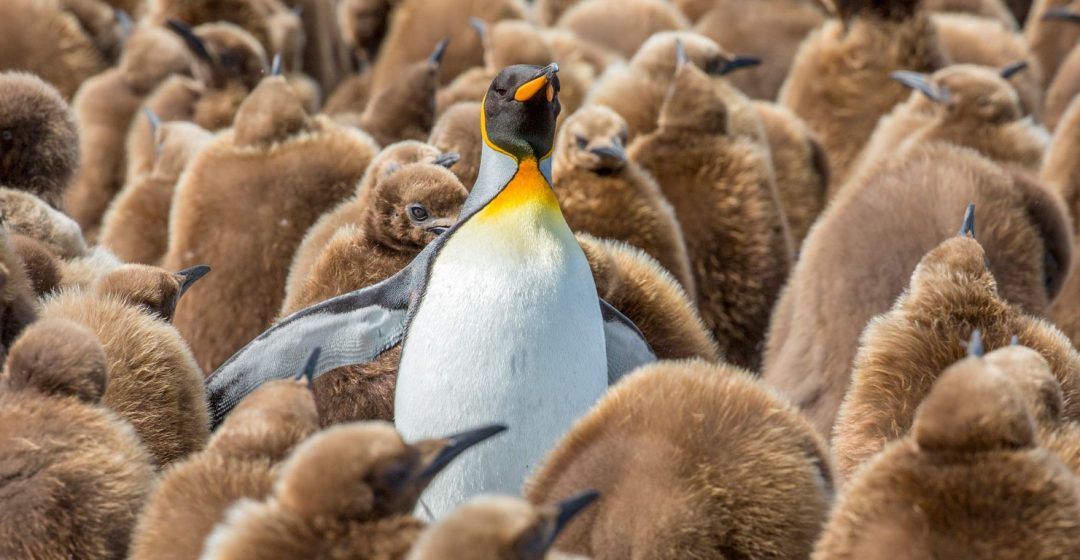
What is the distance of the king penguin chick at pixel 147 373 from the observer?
10.4 ft

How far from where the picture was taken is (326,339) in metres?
3.31

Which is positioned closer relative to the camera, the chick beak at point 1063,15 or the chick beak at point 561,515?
the chick beak at point 561,515

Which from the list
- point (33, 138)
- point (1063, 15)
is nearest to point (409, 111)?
point (33, 138)

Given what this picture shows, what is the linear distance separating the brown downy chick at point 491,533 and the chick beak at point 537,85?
116 cm

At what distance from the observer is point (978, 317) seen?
321 cm

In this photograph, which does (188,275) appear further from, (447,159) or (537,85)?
(537,85)

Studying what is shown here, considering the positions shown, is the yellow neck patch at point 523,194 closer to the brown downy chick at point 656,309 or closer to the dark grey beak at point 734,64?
the brown downy chick at point 656,309

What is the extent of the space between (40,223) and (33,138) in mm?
544

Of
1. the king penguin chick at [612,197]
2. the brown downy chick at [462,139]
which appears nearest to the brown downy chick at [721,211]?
the king penguin chick at [612,197]

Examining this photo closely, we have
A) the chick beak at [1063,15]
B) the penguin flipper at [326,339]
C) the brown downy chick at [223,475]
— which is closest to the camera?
the brown downy chick at [223,475]

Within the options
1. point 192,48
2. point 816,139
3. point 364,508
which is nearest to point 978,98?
point 816,139

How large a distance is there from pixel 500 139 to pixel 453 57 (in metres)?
3.55

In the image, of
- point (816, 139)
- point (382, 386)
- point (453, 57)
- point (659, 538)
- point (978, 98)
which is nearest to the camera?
point (659, 538)

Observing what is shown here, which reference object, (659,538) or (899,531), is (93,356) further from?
(899,531)
